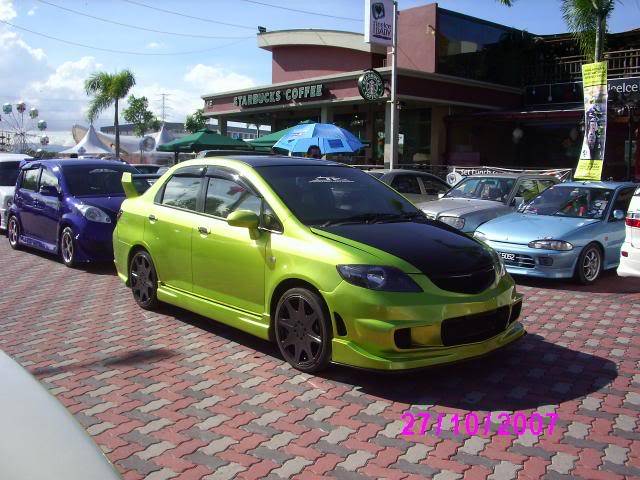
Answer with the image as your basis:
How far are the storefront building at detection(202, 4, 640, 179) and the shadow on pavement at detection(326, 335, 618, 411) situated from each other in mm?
15576

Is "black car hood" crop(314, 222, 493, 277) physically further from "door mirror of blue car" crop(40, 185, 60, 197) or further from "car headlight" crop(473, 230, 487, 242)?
"door mirror of blue car" crop(40, 185, 60, 197)

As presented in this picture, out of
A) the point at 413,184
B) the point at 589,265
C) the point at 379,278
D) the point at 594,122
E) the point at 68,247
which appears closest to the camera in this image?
the point at 379,278

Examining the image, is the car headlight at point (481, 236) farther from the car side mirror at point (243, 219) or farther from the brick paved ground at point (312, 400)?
the car side mirror at point (243, 219)

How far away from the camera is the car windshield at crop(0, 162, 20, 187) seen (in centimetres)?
1349

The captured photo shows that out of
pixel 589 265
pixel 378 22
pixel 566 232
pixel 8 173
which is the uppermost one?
pixel 378 22

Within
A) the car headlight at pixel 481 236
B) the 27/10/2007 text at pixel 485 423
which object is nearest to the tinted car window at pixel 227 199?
the 27/10/2007 text at pixel 485 423

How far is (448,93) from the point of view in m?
21.6

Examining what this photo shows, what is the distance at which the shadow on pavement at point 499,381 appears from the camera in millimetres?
4203

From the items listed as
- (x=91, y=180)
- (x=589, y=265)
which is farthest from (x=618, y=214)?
(x=91, y=180)

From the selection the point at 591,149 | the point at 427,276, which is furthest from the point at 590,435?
the point at 591,149

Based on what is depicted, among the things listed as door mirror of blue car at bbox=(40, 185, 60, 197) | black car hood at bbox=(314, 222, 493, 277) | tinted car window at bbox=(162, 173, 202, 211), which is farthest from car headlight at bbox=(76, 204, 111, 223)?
black car hood at bbox=(314, 222, 493, 277)

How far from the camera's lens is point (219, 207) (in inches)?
216

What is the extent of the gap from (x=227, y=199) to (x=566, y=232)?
190 inches

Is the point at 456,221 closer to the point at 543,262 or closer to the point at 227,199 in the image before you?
the point at 543,262
